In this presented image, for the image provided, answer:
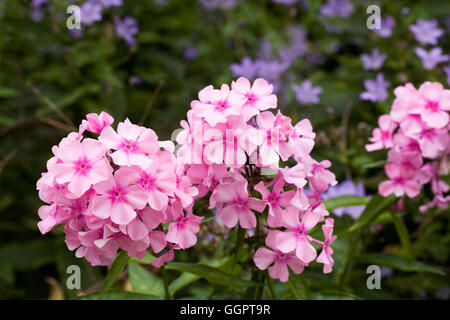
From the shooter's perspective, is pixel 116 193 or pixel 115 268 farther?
pixel 115 268

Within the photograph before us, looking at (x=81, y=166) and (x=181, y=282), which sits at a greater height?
(x=81, y=166)

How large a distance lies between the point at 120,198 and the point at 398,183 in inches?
24.0

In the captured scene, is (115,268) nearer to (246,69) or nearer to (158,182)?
(158,182)

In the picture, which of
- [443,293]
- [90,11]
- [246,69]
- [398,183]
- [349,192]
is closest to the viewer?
[398,183]

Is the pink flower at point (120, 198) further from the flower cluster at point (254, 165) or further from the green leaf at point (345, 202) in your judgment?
the green leaf at point (345, 202)

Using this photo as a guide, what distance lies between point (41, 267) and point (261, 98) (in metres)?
1.63

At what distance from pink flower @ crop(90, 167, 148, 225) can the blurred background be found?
101 centimetres

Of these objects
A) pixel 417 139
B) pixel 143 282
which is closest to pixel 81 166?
pixel 143 282

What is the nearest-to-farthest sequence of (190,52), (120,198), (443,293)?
(120,198) → (443,293) → (190,52)

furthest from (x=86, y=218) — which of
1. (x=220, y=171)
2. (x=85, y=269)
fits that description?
(x=85, y=269)

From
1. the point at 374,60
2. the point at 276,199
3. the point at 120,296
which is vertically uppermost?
the point at 374,60

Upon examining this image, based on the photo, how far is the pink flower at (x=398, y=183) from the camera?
3.86 feet

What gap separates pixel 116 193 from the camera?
83 cm
